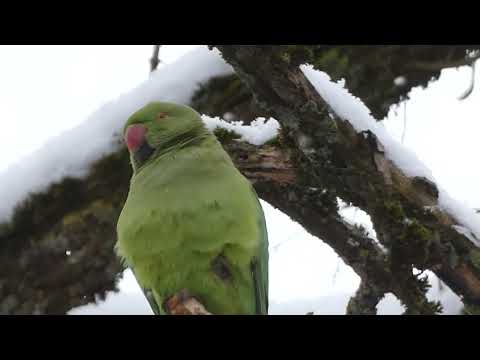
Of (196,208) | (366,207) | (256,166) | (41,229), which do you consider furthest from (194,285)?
(41,229)

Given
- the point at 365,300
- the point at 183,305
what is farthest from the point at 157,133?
the point at 365,300

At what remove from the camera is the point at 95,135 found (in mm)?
3145

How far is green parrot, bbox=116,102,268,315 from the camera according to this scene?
2.14 metres

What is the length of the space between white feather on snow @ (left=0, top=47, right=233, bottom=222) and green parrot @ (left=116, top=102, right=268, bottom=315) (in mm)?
784

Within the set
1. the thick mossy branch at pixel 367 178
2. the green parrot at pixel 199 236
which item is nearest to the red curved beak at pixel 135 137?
the green parrot at pixel 199 236

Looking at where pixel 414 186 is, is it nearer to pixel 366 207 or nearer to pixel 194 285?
pixel 366 207

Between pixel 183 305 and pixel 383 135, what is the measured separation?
1.17 metres

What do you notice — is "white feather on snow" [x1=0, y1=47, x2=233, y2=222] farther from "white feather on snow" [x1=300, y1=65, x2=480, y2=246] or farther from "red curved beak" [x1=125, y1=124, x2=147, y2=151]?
"white feather on snow" [x1=300, y1=65, x2=480, y2=246]

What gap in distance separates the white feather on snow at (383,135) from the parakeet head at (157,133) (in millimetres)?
585

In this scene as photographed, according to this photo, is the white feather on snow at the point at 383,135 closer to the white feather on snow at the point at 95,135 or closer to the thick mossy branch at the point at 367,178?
the thick mossy branch at the point at 367,178

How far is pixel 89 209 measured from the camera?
3.12 meters

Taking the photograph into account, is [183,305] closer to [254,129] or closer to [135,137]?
[135,137]
